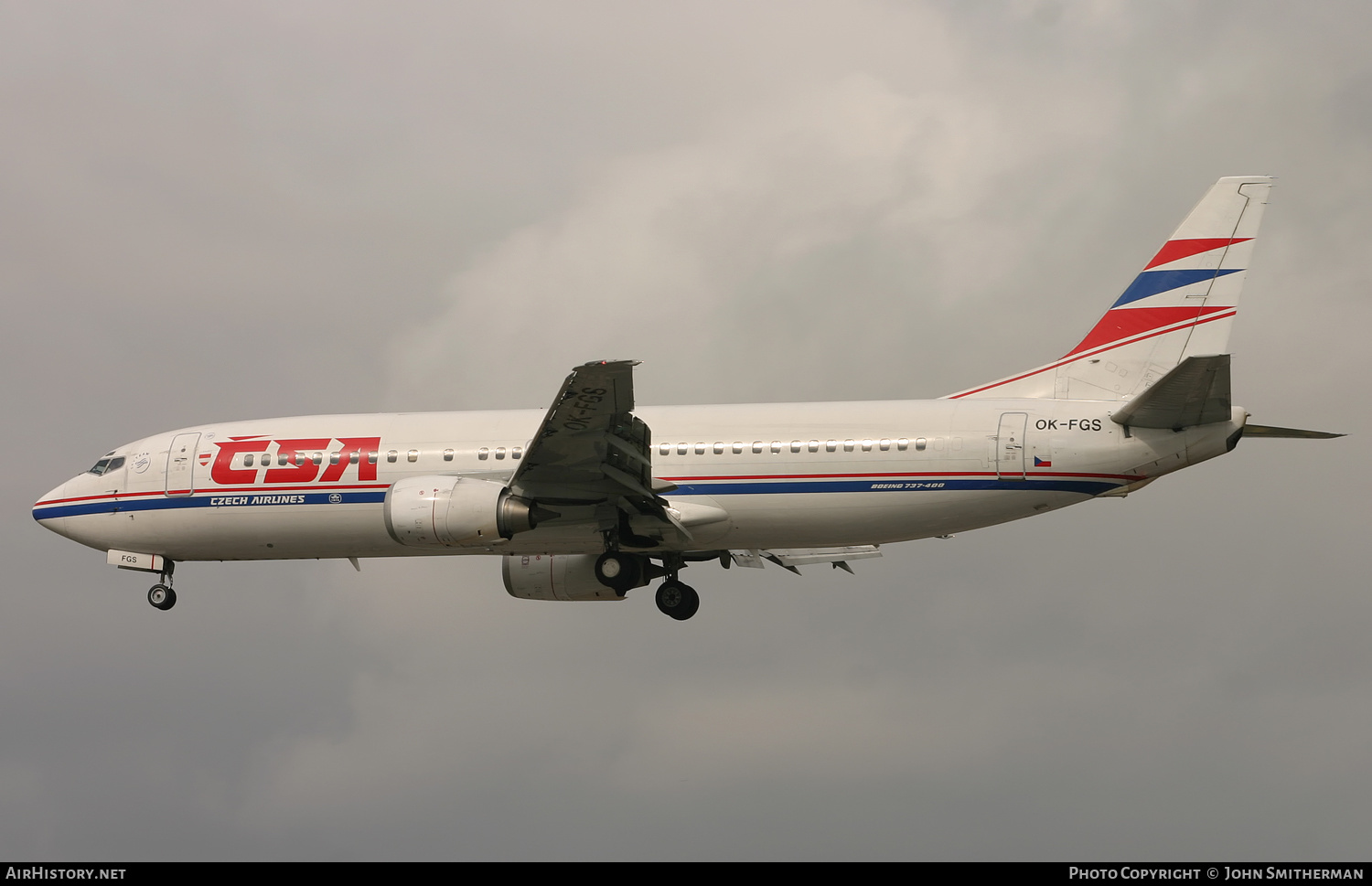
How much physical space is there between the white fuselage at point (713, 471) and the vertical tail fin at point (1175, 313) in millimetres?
1499

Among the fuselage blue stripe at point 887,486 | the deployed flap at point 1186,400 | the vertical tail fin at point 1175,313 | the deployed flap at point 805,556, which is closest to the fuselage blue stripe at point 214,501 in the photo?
the fuselage blue stripe at point 887,486

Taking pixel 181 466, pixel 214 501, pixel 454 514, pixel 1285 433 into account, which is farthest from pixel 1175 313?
pixel 181 466

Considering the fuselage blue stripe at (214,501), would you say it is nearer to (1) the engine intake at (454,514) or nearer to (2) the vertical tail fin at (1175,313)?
(1) the engine intake at (454,514)

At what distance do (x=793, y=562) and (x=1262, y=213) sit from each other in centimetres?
1203

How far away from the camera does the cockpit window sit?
111 feet

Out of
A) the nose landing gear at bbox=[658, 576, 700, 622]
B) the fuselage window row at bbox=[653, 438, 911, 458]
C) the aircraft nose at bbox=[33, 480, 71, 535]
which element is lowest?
the nose landing gear at bbox=[658, 576, 700, 622]

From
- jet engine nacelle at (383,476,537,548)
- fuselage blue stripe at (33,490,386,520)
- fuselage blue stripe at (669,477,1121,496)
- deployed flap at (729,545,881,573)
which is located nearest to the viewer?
jet engine nacelle at (383,476,537,548)

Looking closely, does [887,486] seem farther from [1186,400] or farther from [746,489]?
[1186,400]

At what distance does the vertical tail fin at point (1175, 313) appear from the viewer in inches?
1203

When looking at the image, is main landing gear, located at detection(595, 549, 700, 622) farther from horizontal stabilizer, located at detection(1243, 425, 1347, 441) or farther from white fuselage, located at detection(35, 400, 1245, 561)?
horizontal stabilizer, located at detection(1243, 425, 1347, 441)

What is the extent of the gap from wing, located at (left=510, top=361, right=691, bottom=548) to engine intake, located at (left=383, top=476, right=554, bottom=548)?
46 centimetres

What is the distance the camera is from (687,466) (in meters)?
30.2

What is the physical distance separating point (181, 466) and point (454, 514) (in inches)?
311

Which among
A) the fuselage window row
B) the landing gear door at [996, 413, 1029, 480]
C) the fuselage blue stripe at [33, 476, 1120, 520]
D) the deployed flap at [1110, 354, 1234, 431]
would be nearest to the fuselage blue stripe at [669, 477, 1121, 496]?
the fuselage blue stripe at [33, 476, 1120, 520]
